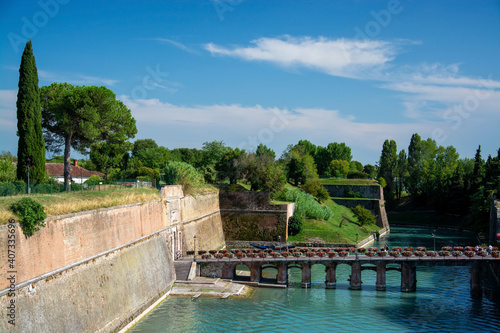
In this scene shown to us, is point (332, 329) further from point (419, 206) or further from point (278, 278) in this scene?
point (419, 206)

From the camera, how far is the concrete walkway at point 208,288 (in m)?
27.1

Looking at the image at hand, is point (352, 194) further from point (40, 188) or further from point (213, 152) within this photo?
point (40, 188)

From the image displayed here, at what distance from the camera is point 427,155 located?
87.1m

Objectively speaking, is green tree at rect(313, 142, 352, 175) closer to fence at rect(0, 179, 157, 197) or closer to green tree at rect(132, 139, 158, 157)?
green tree at rect(132, 139, 158, 157)

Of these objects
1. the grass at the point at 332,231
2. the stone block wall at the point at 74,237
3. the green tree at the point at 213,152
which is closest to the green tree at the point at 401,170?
the grass at the point at 332,231

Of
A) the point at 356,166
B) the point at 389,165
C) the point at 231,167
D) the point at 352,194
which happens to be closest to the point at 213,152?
the point at 231,167

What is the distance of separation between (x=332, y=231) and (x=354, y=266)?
16675 millimetres

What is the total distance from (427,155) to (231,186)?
52095 mm

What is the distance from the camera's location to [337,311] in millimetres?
25250

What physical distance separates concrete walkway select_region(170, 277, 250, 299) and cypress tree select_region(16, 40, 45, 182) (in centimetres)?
988

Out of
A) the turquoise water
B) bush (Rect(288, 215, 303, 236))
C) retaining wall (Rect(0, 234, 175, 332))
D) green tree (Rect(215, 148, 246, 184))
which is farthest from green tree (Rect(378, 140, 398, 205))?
retaining wall (Rect(0, 234, 175, 332))

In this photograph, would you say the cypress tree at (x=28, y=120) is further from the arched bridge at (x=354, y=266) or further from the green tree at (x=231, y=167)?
the green tree at (x=231, y=167)

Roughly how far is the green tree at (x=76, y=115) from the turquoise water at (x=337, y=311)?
12874mm

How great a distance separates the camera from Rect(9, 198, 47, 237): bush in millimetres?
16781
